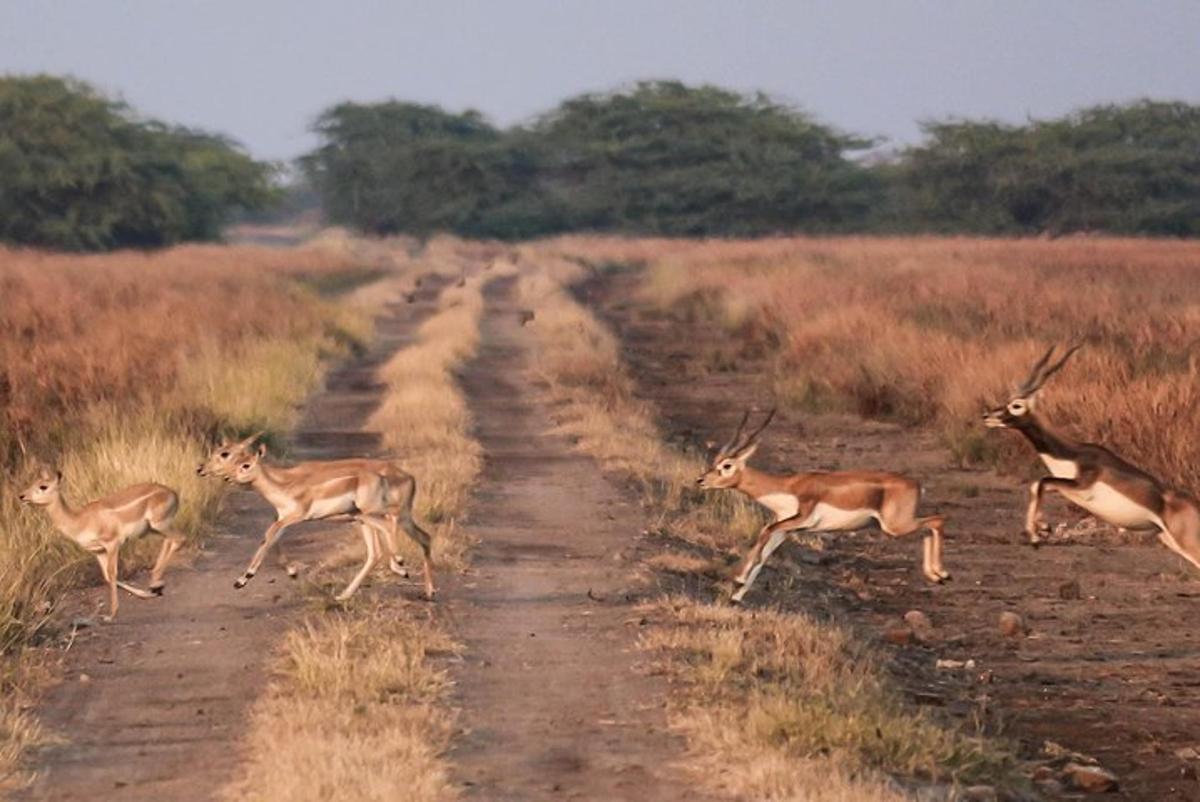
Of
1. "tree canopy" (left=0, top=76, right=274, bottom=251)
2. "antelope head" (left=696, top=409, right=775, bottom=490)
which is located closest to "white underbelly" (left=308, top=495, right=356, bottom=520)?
"antelope head" (left=696, top=409, right=775, bottom=490)

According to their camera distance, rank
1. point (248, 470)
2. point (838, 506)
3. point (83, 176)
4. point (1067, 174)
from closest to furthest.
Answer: point (838, 506) < point (248, 470) < point (83, 176) < point (1067, 174)

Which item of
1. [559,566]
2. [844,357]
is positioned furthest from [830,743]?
[844,357]

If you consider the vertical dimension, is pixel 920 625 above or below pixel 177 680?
below

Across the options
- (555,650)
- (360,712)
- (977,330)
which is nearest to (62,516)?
(555,650)

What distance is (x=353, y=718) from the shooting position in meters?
8.33

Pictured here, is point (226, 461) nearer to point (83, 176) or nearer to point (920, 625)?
point (920, 625)

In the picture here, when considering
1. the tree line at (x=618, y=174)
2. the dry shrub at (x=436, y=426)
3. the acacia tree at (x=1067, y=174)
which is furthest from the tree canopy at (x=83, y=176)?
the dry shrub at (x=436, y=426)

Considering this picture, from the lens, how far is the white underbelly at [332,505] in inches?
424

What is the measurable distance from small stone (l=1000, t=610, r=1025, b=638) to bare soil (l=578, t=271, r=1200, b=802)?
0.19 ft

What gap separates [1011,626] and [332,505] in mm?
3929

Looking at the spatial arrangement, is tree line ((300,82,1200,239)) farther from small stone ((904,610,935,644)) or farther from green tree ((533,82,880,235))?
small stone ((904,610,935,644))

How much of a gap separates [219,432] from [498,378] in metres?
8.72

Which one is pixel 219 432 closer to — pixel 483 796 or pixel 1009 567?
pixel 1009 567

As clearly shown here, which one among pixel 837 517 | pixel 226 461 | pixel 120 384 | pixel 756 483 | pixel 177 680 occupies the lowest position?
pixel 120 384
